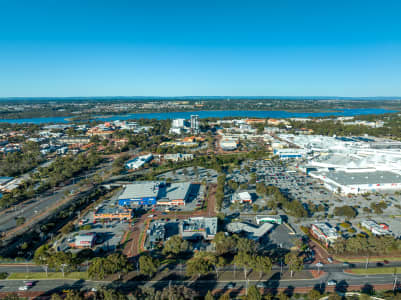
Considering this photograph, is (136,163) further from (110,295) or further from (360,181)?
(360,181)

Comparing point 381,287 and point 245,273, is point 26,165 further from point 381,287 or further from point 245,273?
point 381,287

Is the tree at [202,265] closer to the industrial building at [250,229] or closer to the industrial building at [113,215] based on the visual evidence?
the industrial building at [250,229]

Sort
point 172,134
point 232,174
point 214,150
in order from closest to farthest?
point 232,174, point 214,150, point 172,134

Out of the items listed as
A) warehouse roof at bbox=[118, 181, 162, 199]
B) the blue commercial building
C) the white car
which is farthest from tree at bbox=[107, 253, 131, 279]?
the white car

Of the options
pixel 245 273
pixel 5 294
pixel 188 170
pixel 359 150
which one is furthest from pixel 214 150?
pixel 5 294

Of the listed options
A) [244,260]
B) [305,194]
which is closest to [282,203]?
[305,194]

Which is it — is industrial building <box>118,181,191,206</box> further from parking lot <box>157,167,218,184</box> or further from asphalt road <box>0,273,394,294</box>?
asphalt road <box>0,273,394,294</box>

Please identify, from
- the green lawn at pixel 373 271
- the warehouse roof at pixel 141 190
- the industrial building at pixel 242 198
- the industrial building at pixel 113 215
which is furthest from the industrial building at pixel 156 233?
the green lawn at pixel 373 271
